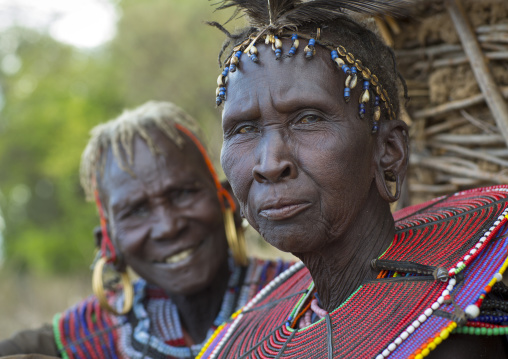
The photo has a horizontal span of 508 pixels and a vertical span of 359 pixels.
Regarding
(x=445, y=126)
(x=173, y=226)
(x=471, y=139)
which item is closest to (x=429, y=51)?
(x=445, y=126)

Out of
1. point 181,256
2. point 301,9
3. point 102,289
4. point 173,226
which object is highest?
point 301,9

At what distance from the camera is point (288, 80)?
1.92 m

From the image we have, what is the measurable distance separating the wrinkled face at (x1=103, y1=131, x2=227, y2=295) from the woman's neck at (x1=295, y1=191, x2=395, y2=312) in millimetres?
1401

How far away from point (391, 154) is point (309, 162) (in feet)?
1.22

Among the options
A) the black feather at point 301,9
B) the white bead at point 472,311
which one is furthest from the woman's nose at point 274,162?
the white bead at point 472,311

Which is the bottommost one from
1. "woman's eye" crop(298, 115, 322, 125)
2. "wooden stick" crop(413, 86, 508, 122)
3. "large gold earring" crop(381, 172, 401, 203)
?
"large gold earring" crop(381, 172, 401, 203)

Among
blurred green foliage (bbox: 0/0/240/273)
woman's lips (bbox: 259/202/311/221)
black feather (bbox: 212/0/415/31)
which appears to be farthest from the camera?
blurred green foliage (bbox: 0/0/240/273)

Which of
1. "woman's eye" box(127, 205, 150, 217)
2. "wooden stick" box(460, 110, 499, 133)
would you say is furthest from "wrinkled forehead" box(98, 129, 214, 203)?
"wooden stick" box(460, 110, 499, 133)

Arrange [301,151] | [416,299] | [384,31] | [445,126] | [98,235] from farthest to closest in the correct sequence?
[98,235], [445,126], [384,31], [301,151], [416,299]

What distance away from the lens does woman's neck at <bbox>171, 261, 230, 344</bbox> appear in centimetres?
353

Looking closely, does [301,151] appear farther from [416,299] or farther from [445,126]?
[445,126]

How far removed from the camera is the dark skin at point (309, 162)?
6.18 feet

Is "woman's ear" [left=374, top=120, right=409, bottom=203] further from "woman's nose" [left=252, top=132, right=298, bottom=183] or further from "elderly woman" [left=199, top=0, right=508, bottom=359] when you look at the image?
"woman's nose" [left=252, top=132, right=298, bottom=183]

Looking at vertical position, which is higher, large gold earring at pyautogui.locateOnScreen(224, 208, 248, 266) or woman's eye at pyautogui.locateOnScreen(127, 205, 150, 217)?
woman's eye at pyautogui.locateOnScreen(127, 205, 150, 217)
